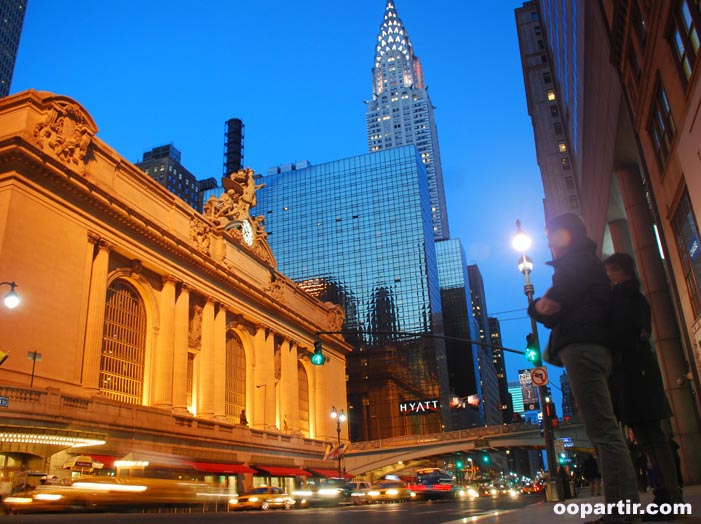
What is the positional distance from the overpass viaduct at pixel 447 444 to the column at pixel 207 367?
29.4 meters

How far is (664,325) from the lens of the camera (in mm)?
27781

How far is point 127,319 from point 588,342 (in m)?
38.5

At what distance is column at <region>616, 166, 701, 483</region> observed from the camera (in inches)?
1048

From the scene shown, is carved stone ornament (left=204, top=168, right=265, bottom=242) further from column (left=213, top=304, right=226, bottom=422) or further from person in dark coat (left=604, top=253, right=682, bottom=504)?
person in dark coat (left=604, top=253, right=682, bottom=504)

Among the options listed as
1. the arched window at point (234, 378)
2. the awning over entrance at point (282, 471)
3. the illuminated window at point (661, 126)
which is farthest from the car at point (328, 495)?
the illuminated window at point (661, 126)

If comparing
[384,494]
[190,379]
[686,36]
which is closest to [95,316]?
[190,379]

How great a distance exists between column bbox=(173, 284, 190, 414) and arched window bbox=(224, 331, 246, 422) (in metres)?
8.23

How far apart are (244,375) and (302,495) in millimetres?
20995

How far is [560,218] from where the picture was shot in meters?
5.22

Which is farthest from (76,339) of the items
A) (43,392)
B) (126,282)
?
(126,282)

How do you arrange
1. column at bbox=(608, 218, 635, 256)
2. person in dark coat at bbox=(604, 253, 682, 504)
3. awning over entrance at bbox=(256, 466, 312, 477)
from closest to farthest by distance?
person in dark coat at bbox=(604, 253, 682, 504), column at bbox=(608, 218, 635, 256), awning over entrance at bbox=(256, 466, 312, 477)

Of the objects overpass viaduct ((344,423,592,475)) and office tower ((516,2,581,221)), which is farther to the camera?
office tower ((516,2,581,221))

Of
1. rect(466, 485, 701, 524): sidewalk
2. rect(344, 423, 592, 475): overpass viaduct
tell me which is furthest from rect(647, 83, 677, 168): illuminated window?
rect(344, 423, 592, 475): overpass viaduct

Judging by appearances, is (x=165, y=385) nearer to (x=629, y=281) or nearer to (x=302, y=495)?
(x=302, y=495)
